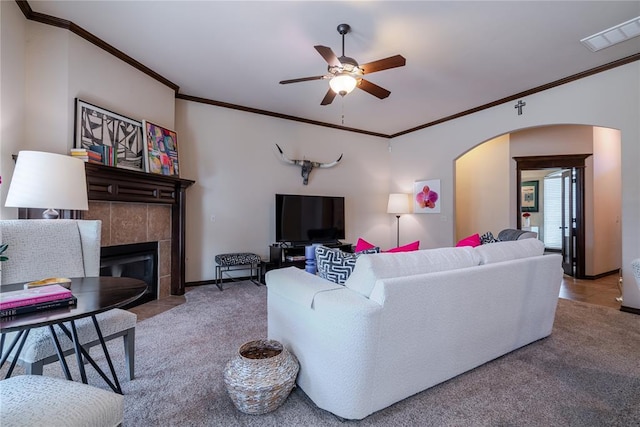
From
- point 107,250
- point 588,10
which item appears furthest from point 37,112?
point 588,10

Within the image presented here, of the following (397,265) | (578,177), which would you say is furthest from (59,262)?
(578,177)

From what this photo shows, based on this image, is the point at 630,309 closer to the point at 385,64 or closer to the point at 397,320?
the point at 397,320

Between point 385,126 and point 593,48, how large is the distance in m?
3.07

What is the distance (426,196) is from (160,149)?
14.5 ft

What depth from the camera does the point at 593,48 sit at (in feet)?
9.64

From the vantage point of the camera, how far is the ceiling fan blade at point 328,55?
225 cm

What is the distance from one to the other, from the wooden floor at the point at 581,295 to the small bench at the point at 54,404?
220cm

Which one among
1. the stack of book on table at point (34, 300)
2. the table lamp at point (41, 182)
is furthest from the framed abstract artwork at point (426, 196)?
the stack of book on table at point (34, 300)

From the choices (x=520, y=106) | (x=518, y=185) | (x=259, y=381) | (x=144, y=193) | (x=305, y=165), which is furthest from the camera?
(x=518, y=185)

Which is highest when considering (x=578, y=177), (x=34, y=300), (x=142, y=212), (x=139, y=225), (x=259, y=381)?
(x=578, y=177)

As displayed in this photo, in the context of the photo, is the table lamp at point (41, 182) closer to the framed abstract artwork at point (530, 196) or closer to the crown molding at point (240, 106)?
the crown molding at point (240, 106)

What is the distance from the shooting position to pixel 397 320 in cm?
152

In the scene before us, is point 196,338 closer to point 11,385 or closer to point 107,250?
point 107,250

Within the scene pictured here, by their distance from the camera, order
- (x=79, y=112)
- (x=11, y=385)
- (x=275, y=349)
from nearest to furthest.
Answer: (x=11, y=385), (x=275, y=349), (x=79, y=112)
